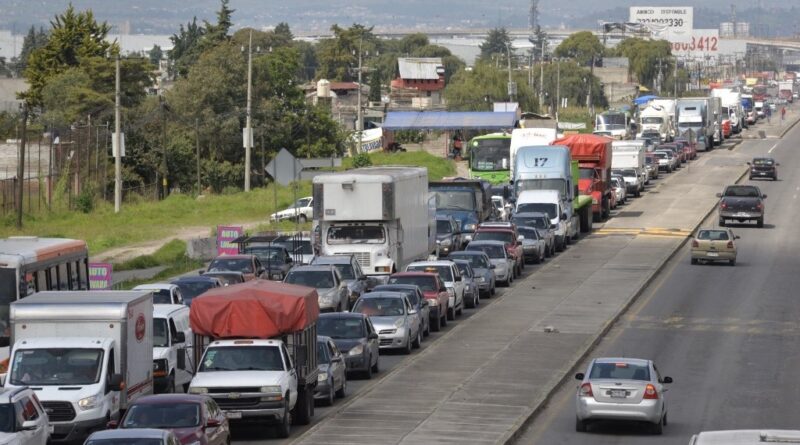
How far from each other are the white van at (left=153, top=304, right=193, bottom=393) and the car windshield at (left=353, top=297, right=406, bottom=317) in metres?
6.27

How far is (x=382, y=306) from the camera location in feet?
120

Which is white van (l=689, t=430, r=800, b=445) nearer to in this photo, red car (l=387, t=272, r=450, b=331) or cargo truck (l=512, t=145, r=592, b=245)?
red car (l=387, t=272, r=450, b=331)

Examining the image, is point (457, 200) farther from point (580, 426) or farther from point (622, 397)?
point (622, 397)

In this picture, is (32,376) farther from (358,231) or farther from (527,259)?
(527,259)

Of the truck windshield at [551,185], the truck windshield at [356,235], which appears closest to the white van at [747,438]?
the truck windshield at [356,235]

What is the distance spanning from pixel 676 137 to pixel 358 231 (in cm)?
7235

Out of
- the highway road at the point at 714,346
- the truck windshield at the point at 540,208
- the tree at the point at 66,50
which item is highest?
the tree at the point at 66,50

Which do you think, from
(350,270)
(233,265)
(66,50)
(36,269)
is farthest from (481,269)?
(66,50)

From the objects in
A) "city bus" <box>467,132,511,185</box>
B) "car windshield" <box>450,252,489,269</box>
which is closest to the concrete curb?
"car windshield" <box>450,252,489,269</box>

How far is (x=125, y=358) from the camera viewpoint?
25031 millimetres

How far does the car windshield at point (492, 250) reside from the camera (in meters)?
50.0

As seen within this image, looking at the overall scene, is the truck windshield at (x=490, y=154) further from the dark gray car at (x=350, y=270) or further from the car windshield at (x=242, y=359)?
the car windshield at (x=242, y=359)

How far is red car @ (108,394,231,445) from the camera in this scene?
21469 mm

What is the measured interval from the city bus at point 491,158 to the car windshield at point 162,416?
53.0 meters
